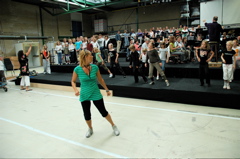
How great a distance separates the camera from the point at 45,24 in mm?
17844

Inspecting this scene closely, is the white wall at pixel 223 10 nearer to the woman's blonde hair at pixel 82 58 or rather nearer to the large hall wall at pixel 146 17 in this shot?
the large hall wall at pixel 146 17

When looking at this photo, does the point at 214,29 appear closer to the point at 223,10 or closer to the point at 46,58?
the point at 223,10

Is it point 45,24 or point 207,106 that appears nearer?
point 207,106

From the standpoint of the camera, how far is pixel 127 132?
3.48m

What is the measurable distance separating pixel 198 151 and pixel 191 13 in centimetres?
1458

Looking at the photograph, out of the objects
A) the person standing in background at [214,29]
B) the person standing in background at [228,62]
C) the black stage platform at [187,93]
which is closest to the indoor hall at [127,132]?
the black stage platform at [187,93]

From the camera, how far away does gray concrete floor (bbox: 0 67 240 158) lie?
2814 mm

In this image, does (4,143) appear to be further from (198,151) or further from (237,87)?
(237,87)

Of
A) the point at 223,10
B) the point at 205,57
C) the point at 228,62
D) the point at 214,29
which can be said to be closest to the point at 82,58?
the point at 205,57

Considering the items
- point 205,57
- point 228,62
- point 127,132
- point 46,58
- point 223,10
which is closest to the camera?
point 127,132

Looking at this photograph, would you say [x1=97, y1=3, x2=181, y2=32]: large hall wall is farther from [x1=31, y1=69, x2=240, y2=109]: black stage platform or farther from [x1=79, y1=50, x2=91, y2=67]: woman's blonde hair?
[x1=79, y1=50, x2=91, y2=67]: woman's blonde hair

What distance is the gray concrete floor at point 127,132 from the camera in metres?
2.81

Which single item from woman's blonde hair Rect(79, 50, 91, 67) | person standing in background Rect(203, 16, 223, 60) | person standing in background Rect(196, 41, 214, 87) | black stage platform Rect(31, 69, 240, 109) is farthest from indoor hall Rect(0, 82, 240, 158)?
person standing in background Rect(203, 16, 223, 60)

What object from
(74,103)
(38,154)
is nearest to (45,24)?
(74,103)
